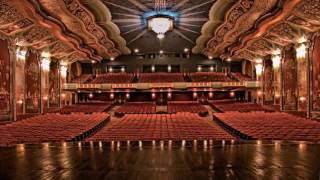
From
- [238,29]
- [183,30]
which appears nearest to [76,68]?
[183,30]

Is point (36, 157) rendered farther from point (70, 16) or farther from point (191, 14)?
point (191, 14)

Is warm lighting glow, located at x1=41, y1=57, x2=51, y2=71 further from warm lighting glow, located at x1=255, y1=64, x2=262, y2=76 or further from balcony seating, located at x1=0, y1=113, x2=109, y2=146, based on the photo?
warm lighting glow, located at x1=255, y1=64, x2=262, y2=76

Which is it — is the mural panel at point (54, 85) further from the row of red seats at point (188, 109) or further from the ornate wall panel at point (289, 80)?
the ornate wall panel at point (289, 80)

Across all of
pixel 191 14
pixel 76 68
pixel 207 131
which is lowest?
pixel 207 131

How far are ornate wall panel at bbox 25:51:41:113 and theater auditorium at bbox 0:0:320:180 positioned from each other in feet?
0.16

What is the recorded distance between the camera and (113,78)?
2241cm

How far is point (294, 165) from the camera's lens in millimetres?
4031

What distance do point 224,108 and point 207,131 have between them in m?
8.53

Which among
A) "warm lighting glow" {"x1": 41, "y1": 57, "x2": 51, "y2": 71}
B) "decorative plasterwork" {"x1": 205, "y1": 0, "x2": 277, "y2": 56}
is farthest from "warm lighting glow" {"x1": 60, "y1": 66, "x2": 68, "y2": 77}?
"decorative plasterwork" {"x1": 205, "y1": 0, "x2": 277, "y2": 56}

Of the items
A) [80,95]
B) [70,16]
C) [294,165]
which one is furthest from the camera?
[80,95]

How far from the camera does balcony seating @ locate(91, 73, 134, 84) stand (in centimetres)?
2142

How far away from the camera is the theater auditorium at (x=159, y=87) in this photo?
14.7 feet

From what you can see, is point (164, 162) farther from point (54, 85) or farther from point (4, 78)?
point (54, 85)

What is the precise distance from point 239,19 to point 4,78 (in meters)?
9.42
